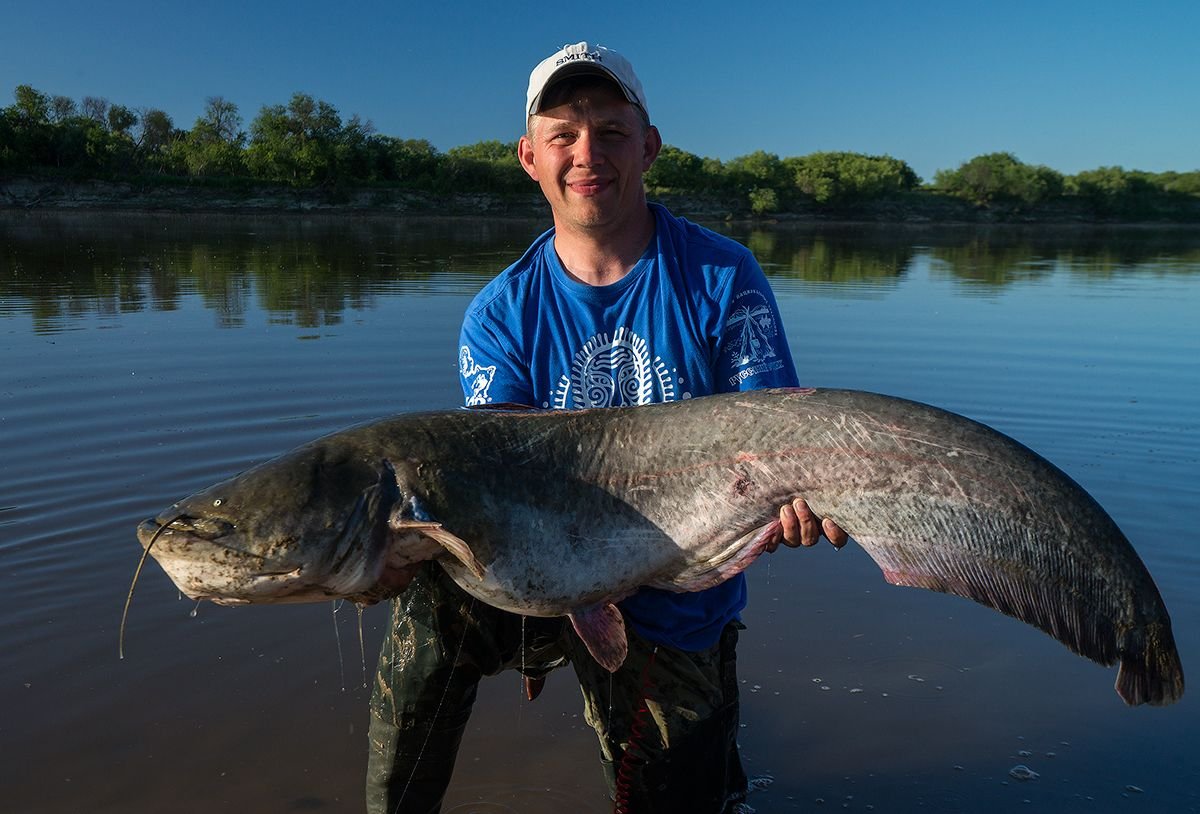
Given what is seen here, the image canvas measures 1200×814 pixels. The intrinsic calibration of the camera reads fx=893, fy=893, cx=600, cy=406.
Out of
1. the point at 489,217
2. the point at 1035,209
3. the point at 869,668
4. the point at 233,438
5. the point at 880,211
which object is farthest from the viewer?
the point at 1035,209

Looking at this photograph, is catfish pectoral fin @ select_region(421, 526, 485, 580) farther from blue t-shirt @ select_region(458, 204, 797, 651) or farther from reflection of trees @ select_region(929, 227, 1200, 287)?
reflection of trees @ select_region(929, 227, 1200, 287)

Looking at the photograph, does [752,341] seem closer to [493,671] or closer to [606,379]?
[606,379]

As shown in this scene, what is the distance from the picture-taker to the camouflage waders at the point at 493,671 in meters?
2.88

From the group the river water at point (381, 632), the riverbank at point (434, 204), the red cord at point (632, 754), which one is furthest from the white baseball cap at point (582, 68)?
the riverbank at point (434, 204)

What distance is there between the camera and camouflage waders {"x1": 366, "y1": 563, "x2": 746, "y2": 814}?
2.88m

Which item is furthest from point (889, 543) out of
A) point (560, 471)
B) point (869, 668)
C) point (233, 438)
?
point (233, 438)

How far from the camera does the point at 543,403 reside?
3164 mm

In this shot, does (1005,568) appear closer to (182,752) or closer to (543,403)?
(543,403)

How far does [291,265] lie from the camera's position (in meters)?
22.0

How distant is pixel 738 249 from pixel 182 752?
9.29 feet

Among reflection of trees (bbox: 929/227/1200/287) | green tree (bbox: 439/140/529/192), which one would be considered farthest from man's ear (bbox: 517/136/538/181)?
green tree (bbox: 439/140/529/192)

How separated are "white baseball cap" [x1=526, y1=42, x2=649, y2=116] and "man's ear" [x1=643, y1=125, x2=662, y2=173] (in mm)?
187

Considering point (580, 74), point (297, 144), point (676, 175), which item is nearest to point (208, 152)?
point (297, 144)

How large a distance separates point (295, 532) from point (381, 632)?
7.65ft
